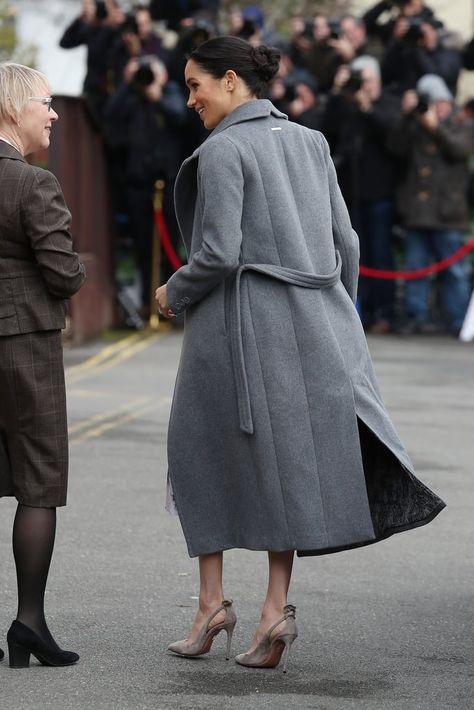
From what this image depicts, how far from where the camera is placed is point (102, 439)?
30.7ft

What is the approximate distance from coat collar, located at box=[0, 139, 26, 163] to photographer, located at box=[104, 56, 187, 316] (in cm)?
1061

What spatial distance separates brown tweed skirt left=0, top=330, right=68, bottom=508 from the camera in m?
4.67

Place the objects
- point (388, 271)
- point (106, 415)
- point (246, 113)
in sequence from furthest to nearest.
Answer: point (388, 271), point (106, 415), point (246, 113)

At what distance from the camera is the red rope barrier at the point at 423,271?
15750 mm

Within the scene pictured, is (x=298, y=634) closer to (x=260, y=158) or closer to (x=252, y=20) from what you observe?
(x=260, y=158)

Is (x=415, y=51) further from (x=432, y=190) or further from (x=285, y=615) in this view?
(x=285, y=615)

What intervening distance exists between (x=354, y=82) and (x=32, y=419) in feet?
35.8

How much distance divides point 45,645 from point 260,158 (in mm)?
1550

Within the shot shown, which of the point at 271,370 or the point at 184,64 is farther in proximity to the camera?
the point at 184,64

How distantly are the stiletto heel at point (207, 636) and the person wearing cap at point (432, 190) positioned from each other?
1068 centimetres

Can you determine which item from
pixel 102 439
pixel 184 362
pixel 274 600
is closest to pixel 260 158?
pixel 184 362

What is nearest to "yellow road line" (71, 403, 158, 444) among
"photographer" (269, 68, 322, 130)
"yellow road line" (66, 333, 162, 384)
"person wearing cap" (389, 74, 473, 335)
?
"yellow road line" (66, 333, 162, 384)

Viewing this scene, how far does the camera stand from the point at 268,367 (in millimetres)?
4707

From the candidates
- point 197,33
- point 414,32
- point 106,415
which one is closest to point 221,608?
point 106,415
